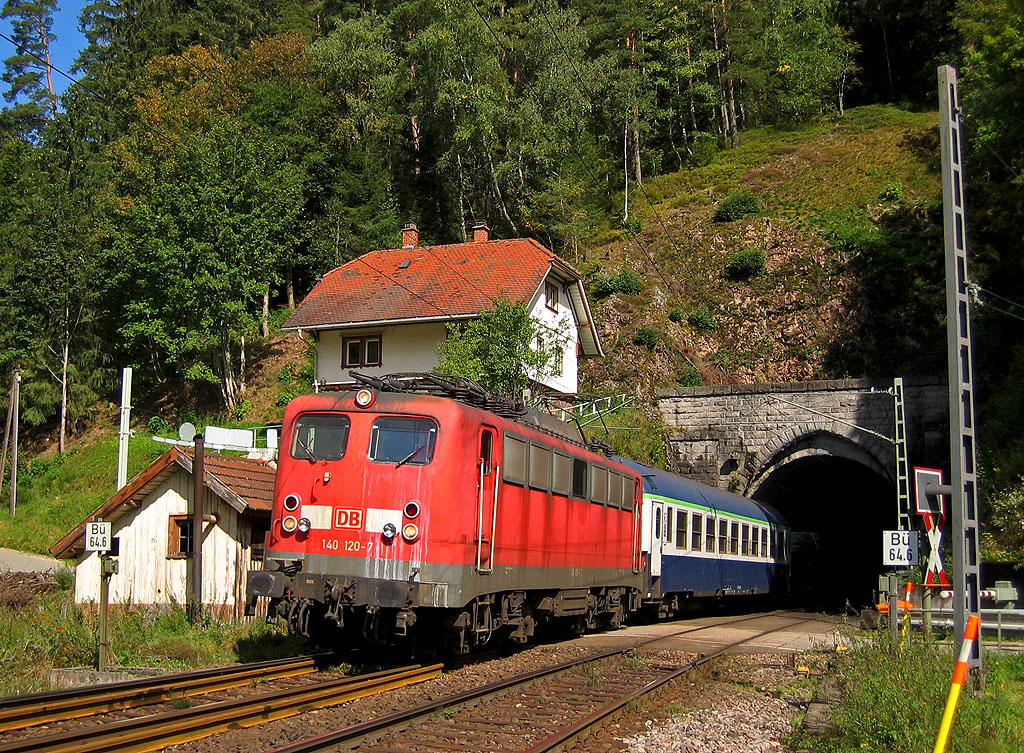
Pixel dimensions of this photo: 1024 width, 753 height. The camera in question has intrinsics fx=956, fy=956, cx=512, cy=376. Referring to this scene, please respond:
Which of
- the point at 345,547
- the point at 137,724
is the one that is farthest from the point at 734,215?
the point at 137,724

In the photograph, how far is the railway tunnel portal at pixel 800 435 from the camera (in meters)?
29.4

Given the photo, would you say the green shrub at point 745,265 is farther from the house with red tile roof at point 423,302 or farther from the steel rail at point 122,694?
the steel rail at point 122,694

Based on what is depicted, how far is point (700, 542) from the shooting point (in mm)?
21359

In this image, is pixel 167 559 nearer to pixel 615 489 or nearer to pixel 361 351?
pixel 615 489

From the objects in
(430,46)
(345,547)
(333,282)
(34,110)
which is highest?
(34,110)

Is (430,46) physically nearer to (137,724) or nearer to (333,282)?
(333,282)

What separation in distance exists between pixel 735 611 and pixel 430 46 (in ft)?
90.5

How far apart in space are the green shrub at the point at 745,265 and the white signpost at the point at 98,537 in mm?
33970

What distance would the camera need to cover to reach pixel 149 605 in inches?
683

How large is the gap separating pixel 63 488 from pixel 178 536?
21.9 metres

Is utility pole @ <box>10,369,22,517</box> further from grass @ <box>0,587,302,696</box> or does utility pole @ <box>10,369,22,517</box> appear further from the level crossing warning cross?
the level crossing warning cross

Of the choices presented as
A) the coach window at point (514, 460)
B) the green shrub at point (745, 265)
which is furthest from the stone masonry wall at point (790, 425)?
the coach window at point (514, 460)

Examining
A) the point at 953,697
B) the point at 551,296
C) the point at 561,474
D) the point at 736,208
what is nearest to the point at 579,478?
the point at 561,474

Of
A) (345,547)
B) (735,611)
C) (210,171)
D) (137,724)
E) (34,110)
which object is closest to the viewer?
(137,724)
